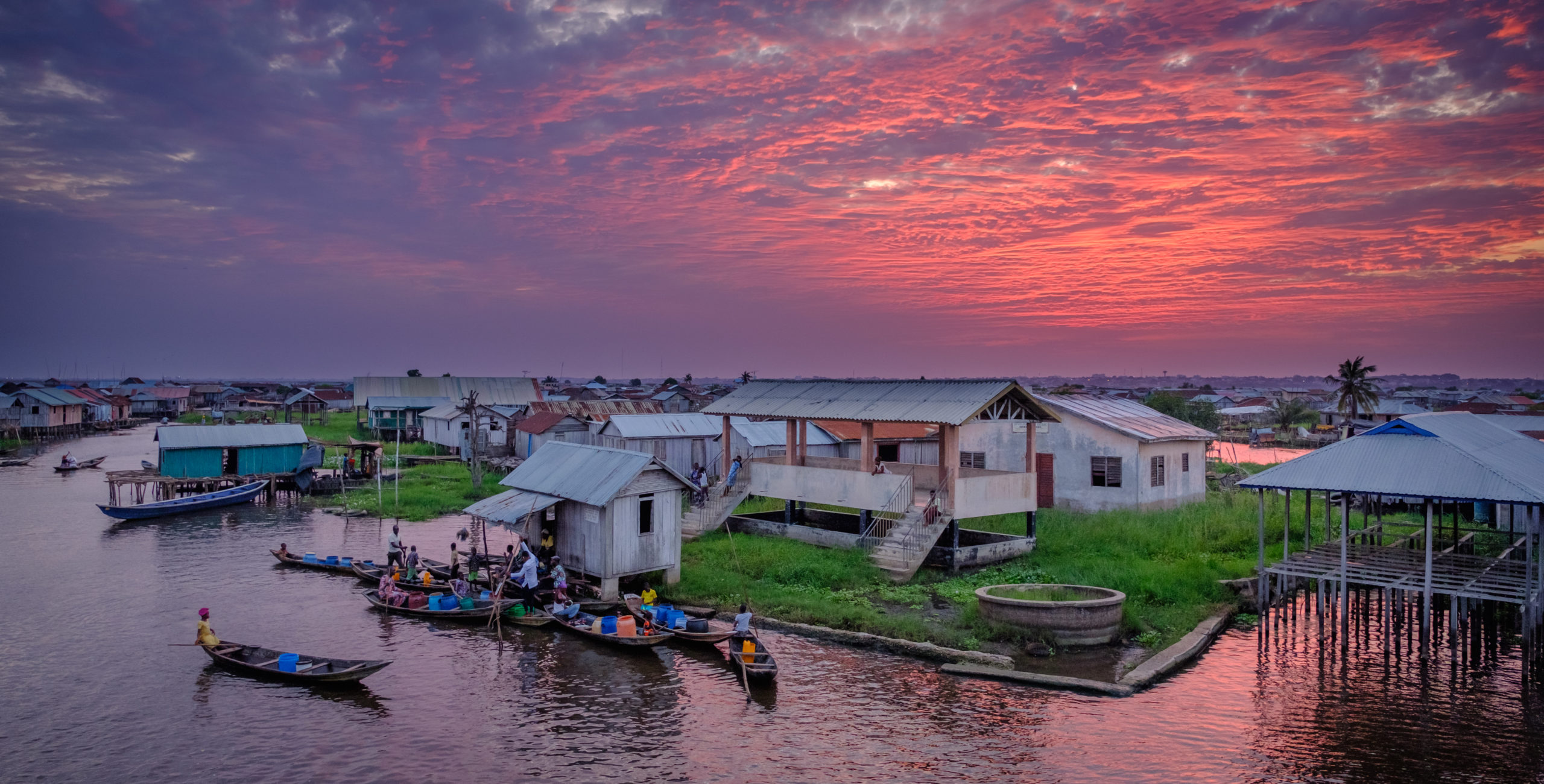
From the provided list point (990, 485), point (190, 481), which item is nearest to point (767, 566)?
point (990, 485)

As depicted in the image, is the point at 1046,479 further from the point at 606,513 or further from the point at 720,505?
the point at 606,513

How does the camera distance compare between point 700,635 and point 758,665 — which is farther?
point 700,635

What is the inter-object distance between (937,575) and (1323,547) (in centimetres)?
978

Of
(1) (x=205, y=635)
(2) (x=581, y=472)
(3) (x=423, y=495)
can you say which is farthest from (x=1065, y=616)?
(3) (x=423, y=495)

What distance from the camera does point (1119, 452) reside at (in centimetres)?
3288

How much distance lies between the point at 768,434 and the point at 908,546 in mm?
19538

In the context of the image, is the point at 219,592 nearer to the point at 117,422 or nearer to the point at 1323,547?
the point at 1323,547

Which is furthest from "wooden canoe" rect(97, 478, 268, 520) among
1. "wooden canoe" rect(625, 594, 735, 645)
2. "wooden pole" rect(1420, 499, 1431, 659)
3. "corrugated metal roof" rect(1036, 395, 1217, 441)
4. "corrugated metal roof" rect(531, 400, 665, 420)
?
"wooden pole" rect(1420, 499, 1431, 659)

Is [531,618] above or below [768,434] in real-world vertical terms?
below

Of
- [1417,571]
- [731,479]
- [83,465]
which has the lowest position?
[83,465]

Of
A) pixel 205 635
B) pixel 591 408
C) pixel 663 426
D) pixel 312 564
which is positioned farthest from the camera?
pixel 591 408

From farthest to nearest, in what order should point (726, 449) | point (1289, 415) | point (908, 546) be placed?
1. point (1289, 415)
2. point (726, 449)
3. point (908, 546)

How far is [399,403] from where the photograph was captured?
68312 mm

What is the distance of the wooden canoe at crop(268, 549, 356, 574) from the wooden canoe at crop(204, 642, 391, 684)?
8944 mm
